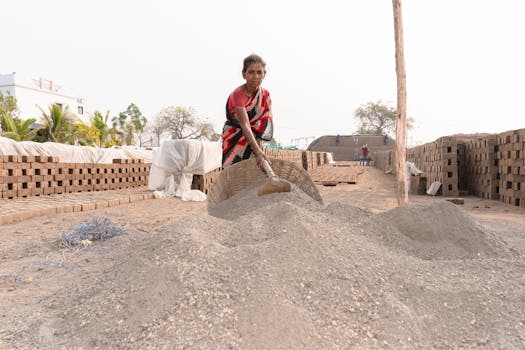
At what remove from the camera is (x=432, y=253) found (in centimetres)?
196

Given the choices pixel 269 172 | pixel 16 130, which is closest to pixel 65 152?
pixel 16 130

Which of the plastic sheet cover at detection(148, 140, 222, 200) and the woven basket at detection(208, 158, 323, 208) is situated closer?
the woven basket at detection(208, 158, 323, 208)

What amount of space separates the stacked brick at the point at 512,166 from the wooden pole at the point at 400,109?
1.76m

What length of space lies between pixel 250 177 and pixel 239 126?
0.45 m

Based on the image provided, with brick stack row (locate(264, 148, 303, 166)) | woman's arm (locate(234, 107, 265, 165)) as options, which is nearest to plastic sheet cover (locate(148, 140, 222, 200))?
brick stack row (locate(264, 148, 303, 166))

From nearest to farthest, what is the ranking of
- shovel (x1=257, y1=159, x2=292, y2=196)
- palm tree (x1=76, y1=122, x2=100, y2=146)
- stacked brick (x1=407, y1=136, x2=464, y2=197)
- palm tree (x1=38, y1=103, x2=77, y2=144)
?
shovel (x1=257, y1=159, x2=292, y2=196) → stacked brick (x1=407, y1=136, x2=464, y2=197) → palm tree (x1=38, y1=103, x2=77, y2=144) → palm tree (x1=76, y1=122, x2=100, y2=146)

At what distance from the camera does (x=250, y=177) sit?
3.04m

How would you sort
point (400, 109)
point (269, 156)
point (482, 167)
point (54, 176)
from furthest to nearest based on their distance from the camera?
point (269, 156)
point (54, 176)
point (482, 167)
point (400, 109)

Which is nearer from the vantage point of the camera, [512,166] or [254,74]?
[254,74]

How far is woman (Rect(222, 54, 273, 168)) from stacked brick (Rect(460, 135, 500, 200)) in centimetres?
441

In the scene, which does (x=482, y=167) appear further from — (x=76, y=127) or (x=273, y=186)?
(x=76, y=127)

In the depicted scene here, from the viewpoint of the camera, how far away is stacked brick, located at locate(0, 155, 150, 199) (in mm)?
5422

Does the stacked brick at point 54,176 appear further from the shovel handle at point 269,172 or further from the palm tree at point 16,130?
Result: the palm tree at point 16,130

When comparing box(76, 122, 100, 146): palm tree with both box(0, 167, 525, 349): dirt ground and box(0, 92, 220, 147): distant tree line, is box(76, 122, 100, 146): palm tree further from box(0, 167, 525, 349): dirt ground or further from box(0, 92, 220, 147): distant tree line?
box(0, 167, 525, 349): dirt ground
